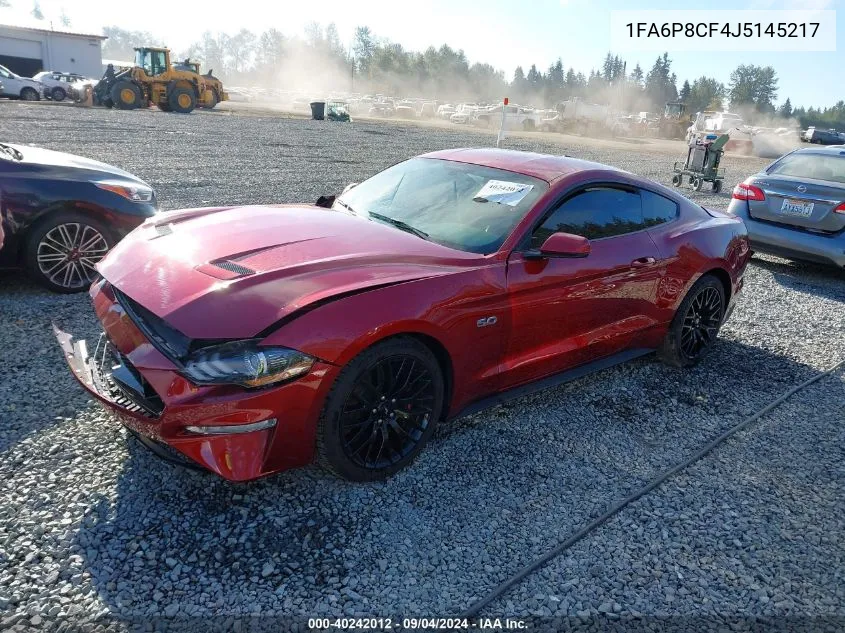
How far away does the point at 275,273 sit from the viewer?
2.94m

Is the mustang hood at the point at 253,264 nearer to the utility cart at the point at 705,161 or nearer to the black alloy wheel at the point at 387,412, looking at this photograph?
the black alloy wheel at the point at 387,412

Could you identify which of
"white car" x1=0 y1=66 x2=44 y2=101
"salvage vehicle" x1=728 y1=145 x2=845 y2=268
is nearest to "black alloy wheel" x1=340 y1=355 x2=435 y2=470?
"salvage vehicle" x1=728 y1=145 x2=845 y2=268

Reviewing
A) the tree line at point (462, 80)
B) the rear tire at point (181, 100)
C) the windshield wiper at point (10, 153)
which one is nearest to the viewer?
the windshield wiper at point (10, 153)

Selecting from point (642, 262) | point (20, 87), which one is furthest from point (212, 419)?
point (20, 87)

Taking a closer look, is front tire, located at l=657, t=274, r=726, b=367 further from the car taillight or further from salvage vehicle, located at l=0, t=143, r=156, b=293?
salvage vehicle, located at l=0, t=143, r=156, b=293

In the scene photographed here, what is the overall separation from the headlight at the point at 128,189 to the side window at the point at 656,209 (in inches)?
162

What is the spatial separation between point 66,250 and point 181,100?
2536 cm

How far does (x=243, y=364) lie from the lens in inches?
103

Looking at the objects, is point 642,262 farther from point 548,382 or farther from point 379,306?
point 379,306

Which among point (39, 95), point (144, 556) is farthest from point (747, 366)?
point (39, 95)

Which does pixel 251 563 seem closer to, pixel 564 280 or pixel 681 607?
pixel 681 607

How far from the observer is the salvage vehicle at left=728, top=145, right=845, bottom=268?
7359mm

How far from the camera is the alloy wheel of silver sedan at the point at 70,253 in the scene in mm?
5160

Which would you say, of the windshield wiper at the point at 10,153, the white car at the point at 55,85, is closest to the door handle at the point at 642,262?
the windshield wiper at the point at 10,153
